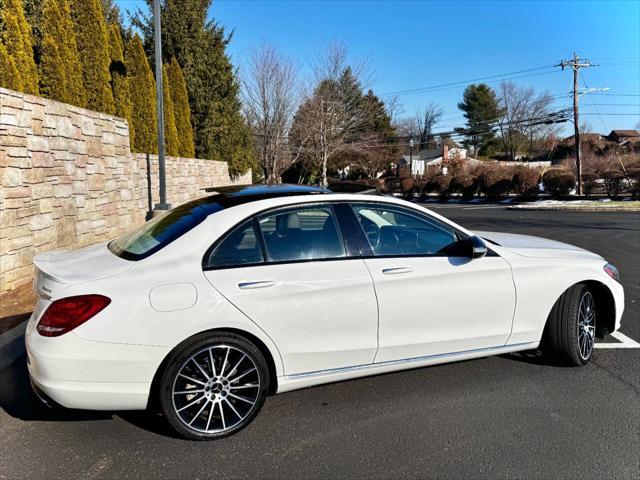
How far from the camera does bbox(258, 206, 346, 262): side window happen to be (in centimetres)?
324

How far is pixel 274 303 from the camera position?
305 cm

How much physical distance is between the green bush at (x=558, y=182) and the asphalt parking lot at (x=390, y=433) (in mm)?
28823

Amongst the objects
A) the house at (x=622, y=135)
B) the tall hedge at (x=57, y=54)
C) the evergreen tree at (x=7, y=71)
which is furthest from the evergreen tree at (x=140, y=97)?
the house at (x=622, y=135)

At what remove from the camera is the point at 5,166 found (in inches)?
235

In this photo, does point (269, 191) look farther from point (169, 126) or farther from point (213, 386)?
point (169, 126)

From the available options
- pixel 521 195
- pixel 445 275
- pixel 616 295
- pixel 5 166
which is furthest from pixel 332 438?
pixel 521 195

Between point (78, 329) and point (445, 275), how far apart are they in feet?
7.92

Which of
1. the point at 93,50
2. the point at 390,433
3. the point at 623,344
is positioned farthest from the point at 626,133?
the point at 390,433

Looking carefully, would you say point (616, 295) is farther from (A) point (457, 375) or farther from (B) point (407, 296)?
(B) point (407, 296)

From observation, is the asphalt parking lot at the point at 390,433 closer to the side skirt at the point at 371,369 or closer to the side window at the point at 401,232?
the side skirt at the point at 371,369

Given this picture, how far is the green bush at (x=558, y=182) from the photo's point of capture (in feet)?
97.3

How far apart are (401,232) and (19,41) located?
272 inches

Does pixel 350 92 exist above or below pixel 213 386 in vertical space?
above

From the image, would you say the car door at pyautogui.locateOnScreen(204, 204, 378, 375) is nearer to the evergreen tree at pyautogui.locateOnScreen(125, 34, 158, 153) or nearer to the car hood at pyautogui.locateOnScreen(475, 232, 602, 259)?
the car hood at pyautogui.locateOnScreen(475, 232, 602, 259)
